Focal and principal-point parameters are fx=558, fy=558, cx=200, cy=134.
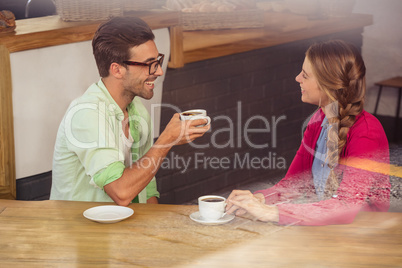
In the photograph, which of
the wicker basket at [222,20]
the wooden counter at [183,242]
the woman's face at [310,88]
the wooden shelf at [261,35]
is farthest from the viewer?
the wicker basket at [222,20]

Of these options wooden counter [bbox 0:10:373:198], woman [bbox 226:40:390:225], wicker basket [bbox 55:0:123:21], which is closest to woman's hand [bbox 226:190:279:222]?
woman [bbox 226:40:390:225]

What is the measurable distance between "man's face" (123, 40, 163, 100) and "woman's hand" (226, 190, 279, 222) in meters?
0.58

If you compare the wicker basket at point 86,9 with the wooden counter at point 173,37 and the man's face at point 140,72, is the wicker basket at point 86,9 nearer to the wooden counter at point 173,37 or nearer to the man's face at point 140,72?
the wooden counter at point 173,37

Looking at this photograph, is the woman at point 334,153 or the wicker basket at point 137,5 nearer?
the woman at point 334,153

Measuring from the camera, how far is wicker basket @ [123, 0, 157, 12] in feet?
8.31

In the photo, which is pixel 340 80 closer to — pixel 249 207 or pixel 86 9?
pixel 249 207

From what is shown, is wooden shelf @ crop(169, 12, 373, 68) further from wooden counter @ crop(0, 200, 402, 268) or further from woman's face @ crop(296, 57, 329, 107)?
wooden counter @ crop(0, 200, 402, 268)

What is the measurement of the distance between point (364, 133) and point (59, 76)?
3.89 feet

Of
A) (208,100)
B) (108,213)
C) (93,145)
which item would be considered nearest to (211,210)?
(108,213)

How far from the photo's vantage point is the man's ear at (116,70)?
190 cm

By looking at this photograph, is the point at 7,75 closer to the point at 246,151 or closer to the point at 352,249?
the point at 352,249

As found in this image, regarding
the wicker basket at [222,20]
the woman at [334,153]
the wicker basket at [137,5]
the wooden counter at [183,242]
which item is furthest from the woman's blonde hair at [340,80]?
the wicker basket at [222,20]

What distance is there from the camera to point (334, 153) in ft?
5.91

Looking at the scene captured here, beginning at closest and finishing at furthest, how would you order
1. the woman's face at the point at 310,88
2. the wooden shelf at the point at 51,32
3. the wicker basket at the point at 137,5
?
the woman's face at the point at 310,88
the wooden shelf at the point at 51,32
the wicker basket at the point at 137,5
